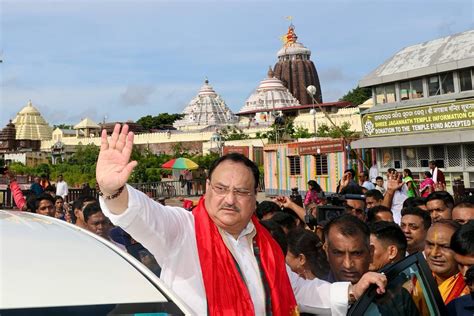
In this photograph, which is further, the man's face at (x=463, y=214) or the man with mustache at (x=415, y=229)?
the man's face at (x=463, y=214)

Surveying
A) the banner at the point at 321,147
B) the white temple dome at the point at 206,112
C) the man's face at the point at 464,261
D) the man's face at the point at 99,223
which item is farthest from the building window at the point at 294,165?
the white temple dome at the point at 206,112

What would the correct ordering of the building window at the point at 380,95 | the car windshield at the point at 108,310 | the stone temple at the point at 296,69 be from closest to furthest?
the car windshield at the point at 108,310, the building window at the point at 380,95, the stone temple at the point at 296,69

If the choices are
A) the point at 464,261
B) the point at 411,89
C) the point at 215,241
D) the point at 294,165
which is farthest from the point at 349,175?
the point at 294,165

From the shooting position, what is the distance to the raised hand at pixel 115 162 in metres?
1.92

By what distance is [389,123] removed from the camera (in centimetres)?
1820

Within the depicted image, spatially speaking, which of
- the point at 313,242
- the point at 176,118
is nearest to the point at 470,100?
the point at 313,242

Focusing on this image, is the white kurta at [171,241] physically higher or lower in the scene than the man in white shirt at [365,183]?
lower

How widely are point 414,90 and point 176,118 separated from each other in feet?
240

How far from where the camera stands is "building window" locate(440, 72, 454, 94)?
16.2 metres

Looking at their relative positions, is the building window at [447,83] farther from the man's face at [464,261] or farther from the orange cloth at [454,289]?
→ the orange cloth at [454,289]

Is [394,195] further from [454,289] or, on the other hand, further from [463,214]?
[454,289]

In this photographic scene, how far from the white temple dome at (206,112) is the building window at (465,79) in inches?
2162

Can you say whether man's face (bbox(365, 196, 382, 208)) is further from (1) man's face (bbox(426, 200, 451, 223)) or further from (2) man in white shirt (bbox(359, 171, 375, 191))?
(2) man in white shirt (bbox(359, 171, 375, 191))

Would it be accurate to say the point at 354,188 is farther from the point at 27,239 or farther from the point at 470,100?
the point at 470,100
